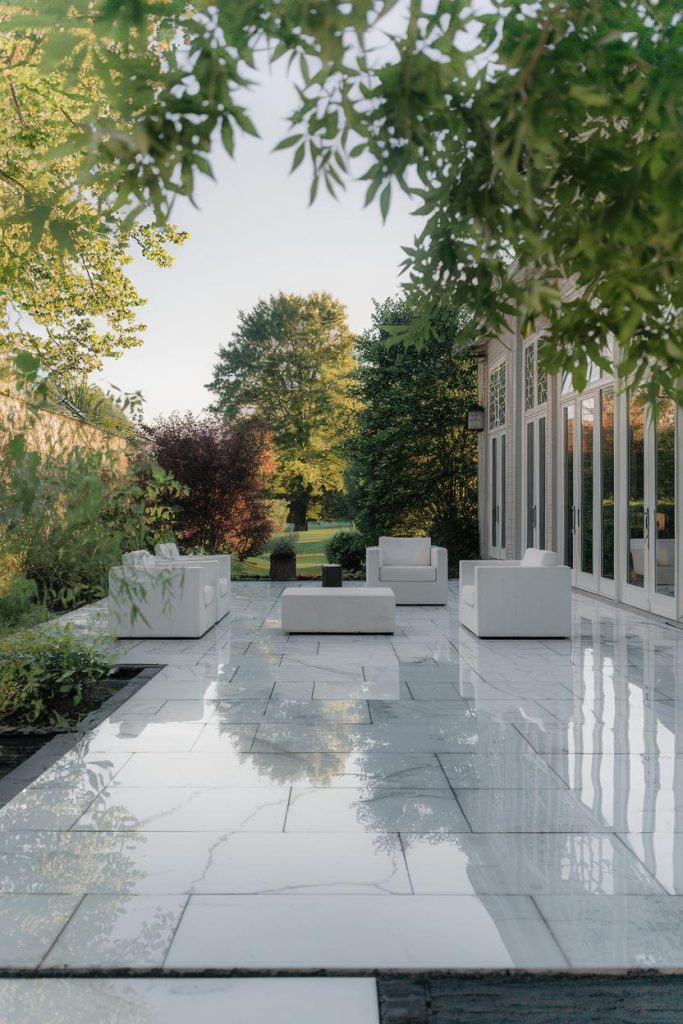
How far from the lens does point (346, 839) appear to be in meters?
3.16

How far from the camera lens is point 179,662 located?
6.80 meters

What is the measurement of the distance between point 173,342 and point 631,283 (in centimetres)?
2689

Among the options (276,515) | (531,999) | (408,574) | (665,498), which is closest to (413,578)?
(408,574)

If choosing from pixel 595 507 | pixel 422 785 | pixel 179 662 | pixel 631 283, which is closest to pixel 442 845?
pixel 422 785

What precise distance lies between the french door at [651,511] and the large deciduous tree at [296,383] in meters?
16.4

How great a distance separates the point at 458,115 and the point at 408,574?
378 inches

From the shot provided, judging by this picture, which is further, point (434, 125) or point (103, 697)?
point (103, 697)

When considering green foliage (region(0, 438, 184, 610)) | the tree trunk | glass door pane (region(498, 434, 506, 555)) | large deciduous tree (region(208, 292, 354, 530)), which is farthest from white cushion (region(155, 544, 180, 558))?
the tree trunk

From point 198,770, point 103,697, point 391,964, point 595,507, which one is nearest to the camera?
point 391,964

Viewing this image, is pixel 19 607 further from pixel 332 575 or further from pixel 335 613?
pixel 332 575

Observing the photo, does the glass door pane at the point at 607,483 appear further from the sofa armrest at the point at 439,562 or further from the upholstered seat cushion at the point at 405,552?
the upholstered seat cushion at the point at 405,552

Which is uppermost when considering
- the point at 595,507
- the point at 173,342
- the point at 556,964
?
the point at 173,342

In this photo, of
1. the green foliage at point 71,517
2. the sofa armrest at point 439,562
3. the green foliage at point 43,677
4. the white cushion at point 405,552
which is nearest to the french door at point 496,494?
the white cushion at point 405,552

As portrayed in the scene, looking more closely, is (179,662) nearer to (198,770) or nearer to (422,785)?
(198,770)
